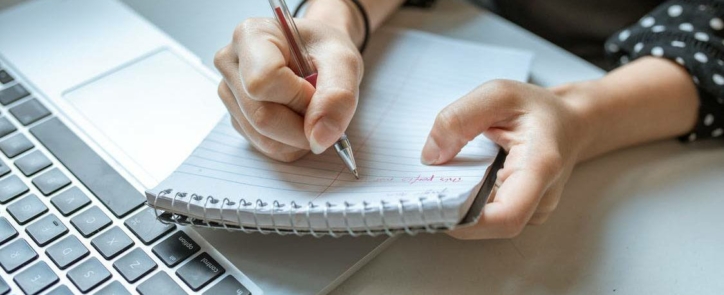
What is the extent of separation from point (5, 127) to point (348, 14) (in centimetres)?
28

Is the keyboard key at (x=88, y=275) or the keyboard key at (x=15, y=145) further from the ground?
the keyboard key at (x=15, y=145)

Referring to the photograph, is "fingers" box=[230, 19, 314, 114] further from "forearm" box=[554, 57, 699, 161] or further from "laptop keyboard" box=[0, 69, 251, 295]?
"forearm" box=[554, 57, 699, 161]

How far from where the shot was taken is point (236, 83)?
0.42 meters

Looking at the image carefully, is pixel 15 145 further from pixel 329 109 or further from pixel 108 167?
pixel 329 109

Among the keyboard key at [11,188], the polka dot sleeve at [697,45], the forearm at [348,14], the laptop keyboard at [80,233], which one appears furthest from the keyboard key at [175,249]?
the polka dot sleeve at [697,45]

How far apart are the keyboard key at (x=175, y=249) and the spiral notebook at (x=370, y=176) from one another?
0.04ft

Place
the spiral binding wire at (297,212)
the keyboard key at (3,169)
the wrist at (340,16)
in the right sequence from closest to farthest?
the spiral binding wire at (297,212)
the keyboard key at (3,169)
the wrist at (340,16)

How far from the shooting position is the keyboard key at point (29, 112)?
1.56ft

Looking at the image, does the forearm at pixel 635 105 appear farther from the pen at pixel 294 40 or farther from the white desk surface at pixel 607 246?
the pen at pixel 294 40

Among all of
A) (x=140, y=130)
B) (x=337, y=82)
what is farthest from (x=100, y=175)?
(x=337, y=82)

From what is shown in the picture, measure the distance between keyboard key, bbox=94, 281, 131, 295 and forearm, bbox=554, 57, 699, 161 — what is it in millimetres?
321

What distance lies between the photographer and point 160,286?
361 millimetres

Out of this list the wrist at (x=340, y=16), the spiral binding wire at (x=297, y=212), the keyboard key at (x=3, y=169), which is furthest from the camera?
the wrist at (x=340, y=16)

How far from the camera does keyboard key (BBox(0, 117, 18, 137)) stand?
463 mm
